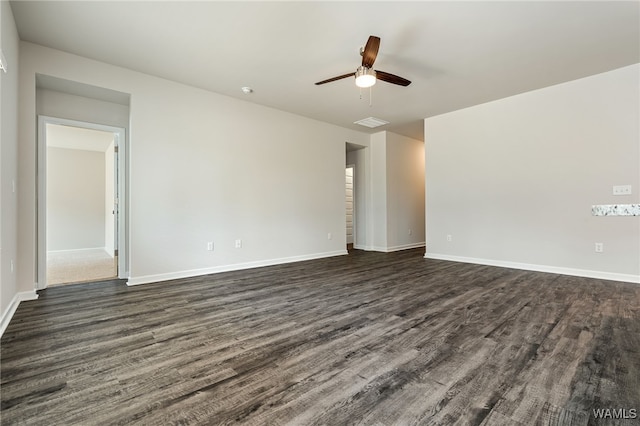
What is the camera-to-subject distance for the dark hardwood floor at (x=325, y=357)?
1.38 meters

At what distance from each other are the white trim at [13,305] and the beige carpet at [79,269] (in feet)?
2.66

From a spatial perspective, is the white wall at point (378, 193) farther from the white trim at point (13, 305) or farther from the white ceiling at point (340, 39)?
the white trim at point (13, 305)

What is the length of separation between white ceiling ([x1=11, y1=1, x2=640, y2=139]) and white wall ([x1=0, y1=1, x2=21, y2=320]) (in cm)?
31

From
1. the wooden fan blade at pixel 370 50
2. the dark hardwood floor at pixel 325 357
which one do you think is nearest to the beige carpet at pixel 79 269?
the dark hardwood floor at pixel 325 357

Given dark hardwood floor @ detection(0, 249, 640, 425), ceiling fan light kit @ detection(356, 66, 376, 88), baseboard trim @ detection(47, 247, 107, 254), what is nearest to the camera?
dark hardwood floor @ detection(0, 249, 640, 425)

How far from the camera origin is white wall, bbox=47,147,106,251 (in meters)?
7.28

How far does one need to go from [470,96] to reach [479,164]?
4.05 ft

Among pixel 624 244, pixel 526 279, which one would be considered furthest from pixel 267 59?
pixel 624 244

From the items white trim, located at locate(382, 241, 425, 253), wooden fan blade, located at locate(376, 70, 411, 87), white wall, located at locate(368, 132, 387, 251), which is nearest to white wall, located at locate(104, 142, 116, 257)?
white wall, located at locate(368, 132, 387, 251)

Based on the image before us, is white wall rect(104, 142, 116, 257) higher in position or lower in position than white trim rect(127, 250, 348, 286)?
higher

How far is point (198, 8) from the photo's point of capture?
8.62 feet

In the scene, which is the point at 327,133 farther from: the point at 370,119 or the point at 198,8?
the point at 198,8

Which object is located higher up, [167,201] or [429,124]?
[429,124]

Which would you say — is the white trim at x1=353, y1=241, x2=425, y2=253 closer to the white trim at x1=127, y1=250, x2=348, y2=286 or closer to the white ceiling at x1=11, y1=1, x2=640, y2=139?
the white trim at x1=127, y1=250, x2=348, y2=286
